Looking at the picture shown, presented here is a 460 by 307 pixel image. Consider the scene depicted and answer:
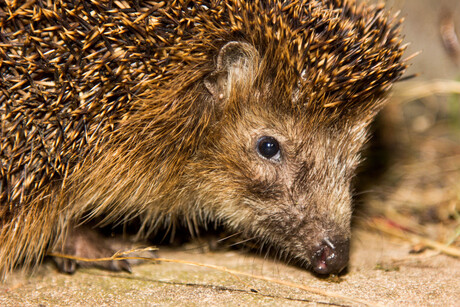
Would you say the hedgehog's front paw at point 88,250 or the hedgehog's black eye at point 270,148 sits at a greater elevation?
the hedgehog's black eye at point 270,148

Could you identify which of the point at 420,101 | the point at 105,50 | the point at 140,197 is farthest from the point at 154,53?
the point at 420,101

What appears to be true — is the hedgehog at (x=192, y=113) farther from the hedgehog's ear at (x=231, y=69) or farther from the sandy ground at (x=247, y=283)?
the sandy ground at (x=247, y=283)

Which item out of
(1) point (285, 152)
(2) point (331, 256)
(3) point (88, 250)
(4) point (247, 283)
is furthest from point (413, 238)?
(3) point (88, 250)

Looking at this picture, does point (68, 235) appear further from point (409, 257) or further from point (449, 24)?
point (449, 24)

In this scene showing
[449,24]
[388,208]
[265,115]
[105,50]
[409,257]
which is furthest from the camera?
[449,24]

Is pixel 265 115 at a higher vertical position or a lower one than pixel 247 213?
higher

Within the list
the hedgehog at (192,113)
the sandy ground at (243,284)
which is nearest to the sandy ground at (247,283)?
the sandy ground at (243,284)
